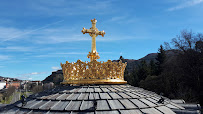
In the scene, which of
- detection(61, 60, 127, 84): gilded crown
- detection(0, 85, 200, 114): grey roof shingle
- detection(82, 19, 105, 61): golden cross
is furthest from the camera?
detection(82, 19, 105, 61): golden cross

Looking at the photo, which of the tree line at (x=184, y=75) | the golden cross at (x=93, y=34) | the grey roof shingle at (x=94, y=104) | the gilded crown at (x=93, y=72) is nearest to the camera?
the grey roof shingle at (x=94, y=104)

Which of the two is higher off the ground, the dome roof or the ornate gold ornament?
the ornate gold ornament

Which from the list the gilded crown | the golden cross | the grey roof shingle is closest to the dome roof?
the grey roof shingle

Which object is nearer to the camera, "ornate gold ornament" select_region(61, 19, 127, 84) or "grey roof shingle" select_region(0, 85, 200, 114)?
"grey roof shingle" select_region(0, 85, 200, 114)

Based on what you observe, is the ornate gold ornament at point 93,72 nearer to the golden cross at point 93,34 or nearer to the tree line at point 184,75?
the golden cross at point 93,34

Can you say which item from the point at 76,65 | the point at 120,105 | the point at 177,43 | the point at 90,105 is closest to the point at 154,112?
the point at 120,105

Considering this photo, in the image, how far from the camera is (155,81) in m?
40.9

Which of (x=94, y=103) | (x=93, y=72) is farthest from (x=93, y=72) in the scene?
(x=94, y=103)

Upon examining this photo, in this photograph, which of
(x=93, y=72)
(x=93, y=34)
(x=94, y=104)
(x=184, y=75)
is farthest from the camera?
(x=184, y=75)

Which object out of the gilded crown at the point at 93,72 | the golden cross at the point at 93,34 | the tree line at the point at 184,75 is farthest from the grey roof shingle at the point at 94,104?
the tree line at the point at 184,75

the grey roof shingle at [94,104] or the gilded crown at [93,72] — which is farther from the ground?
the gilded crown at [93,72]

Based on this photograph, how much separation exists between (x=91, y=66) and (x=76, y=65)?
0.94 metres

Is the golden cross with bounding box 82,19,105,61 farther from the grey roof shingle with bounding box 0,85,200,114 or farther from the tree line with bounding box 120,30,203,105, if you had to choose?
the tree line with bounding box 120,30,203,105

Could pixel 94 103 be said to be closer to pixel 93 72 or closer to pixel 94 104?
pixel 94 104
